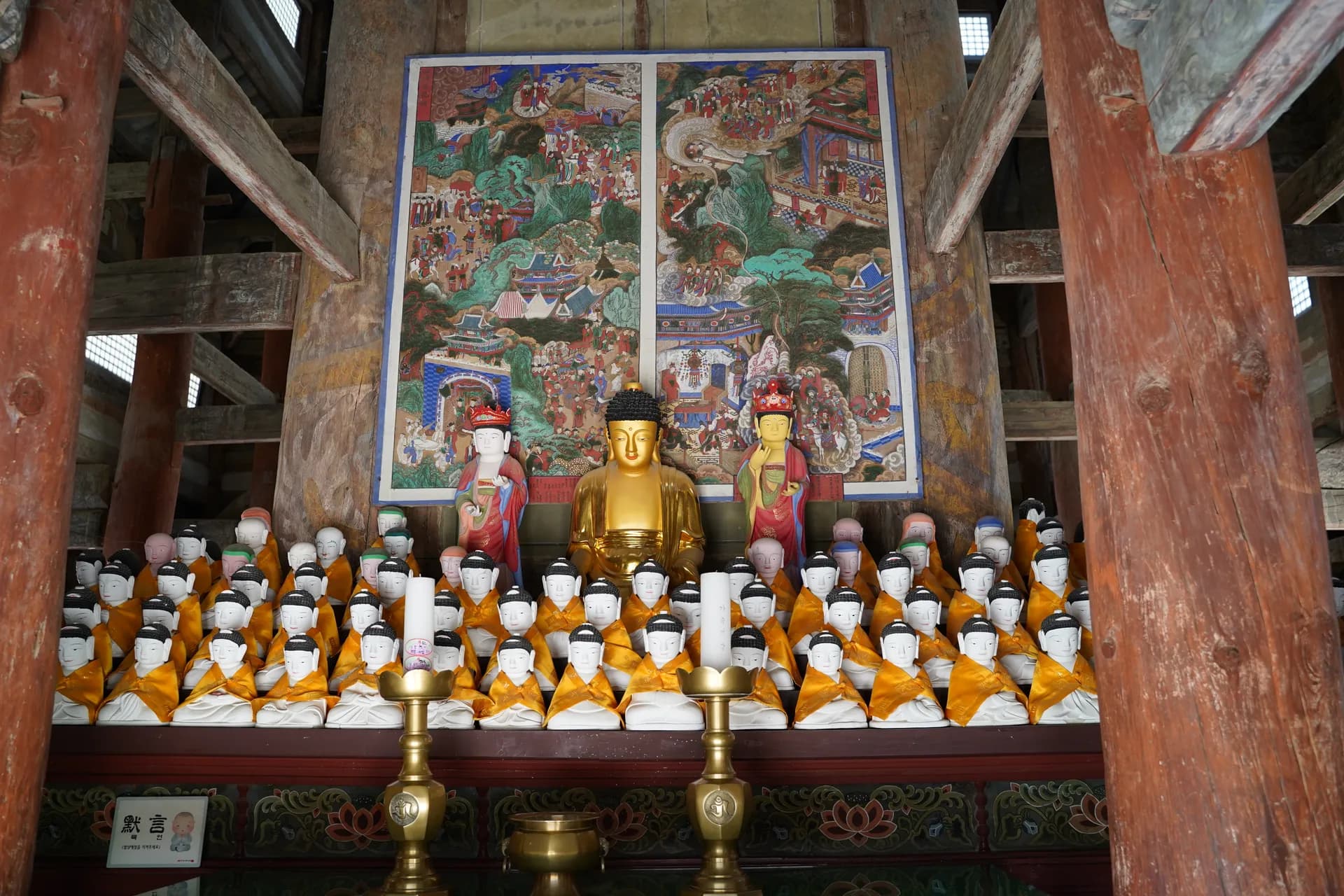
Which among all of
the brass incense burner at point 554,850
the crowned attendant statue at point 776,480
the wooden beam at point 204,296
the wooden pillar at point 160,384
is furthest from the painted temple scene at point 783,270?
the wooden pillar at point 160,384

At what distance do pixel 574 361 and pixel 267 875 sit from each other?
9.21 ft

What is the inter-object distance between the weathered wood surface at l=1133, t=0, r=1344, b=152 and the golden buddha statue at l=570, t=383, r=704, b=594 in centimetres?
269

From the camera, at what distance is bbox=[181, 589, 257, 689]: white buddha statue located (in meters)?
3.57

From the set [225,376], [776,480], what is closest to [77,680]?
[776,480]

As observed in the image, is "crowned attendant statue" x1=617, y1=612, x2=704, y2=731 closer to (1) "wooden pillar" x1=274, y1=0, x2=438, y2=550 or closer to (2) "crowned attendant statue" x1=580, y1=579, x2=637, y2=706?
(2) "crowned attendant statue" x1=580, y1=579, x2=637, y2=706

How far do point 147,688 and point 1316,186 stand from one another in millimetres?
5921

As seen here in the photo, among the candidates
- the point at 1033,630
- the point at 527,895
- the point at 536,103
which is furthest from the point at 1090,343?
the point at 536,103

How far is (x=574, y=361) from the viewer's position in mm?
5301

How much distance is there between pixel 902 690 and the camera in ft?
11.0

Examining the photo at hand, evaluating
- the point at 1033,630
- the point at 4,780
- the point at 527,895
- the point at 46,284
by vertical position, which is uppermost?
the point at 46,284

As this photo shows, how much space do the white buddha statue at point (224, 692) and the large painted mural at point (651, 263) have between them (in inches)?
63.7

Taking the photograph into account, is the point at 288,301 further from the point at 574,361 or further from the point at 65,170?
the point at 65,170

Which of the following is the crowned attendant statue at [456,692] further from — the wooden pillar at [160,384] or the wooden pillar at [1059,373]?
the wooden pillar at [1059,373]

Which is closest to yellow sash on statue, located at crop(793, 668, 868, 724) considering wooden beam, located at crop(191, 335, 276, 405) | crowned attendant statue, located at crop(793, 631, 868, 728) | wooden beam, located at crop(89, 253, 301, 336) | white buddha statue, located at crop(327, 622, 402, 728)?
crowned attendant statue, located at crop(793, 631, 868, 728)
